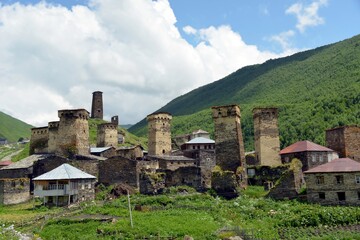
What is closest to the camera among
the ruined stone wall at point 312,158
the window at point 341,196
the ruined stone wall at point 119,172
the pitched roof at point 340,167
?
the window at point 341,196

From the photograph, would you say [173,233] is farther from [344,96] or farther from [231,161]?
[344,96]

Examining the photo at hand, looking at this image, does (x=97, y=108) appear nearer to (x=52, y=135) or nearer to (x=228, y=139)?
(x=52, y=135)

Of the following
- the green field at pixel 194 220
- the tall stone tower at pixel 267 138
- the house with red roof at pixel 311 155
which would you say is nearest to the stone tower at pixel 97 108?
the tall stone tower at pixel 267 138

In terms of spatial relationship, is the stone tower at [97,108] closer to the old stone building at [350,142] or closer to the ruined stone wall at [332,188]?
the old stone building at [350,142]

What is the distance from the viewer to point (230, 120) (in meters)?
45.8

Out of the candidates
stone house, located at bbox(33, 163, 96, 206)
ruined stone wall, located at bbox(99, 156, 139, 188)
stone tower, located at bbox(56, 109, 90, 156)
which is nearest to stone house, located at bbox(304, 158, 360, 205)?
ruined stone wall, located at bbox(99, 156, 139, 188)

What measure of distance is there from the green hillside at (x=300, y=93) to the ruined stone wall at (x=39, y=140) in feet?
156

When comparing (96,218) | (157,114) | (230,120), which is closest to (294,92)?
(157,114)

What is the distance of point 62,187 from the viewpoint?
1674 inches

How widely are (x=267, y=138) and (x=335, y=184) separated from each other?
1262 centimetres

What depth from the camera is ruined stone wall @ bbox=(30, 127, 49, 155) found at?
66312mm

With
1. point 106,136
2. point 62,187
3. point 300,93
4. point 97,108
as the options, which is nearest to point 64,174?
point 62,187

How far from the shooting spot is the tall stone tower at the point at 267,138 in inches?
1906

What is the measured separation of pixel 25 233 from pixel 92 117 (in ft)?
258
